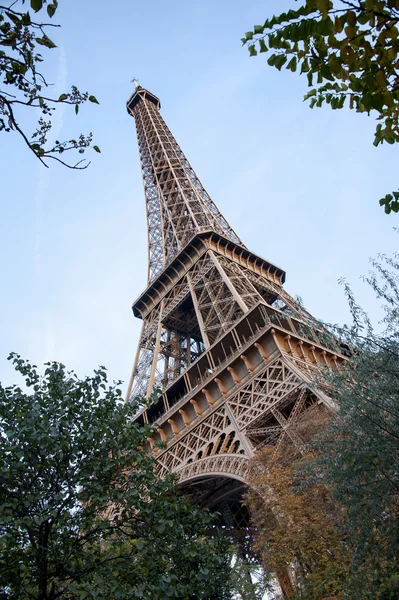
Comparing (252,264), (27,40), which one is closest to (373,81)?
(27,40)

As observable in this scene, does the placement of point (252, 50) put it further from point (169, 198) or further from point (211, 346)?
point (169, 198)

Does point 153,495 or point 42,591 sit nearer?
point 42,591

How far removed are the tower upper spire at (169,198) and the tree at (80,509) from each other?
2945cm

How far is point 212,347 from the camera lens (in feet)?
83.3

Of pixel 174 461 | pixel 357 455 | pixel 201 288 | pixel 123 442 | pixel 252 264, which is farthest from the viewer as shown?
pixel 252 264

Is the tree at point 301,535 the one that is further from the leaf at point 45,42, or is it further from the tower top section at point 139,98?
the tower top section at point 139,98

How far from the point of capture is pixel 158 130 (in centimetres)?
5672

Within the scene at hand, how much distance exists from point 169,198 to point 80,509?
135 ft

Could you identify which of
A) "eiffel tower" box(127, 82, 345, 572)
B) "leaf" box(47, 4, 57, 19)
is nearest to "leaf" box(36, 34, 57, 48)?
"leaf" box(47, 4, 57, 19)

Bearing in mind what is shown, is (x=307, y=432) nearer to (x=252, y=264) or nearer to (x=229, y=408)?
(x=229, y=408)

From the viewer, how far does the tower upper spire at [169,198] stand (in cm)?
4244

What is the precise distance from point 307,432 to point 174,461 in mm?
10031

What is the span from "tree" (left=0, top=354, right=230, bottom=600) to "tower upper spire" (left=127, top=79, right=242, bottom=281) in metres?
29.5

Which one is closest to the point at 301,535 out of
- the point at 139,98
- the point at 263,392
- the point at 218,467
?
the point at 218,467
